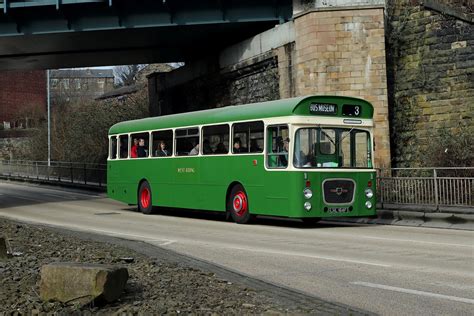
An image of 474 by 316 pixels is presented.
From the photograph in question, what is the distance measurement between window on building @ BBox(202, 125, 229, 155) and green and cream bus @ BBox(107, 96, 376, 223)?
29 millimetres

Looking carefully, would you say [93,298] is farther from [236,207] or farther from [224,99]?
[224,99]

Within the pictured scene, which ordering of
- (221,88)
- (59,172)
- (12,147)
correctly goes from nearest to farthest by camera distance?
(221,88)
(59,172)
(12,147)

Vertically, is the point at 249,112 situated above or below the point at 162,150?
above

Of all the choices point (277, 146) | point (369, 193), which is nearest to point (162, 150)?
point (277, 146)

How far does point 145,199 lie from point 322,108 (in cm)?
848

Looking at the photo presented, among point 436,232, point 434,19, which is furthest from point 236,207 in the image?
point 434,19

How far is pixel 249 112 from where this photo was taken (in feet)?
55.7

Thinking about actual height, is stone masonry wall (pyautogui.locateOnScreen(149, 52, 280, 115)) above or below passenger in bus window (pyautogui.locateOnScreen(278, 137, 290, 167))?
above

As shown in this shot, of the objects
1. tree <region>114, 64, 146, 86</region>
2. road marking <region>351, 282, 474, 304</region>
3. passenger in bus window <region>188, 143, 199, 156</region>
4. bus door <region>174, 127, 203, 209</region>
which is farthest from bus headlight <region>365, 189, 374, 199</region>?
tree <region>114, 64, 146, 86</region>

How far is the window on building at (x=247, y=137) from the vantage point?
16516mm

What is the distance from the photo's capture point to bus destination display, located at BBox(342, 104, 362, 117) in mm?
16312

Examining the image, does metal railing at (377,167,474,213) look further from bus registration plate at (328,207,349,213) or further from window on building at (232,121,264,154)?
window on building at (232,121,264,154)

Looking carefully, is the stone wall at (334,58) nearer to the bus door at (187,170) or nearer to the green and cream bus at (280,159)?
the bus door at (187,170)

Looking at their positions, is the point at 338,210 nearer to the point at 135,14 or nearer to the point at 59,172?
the point at 135,14
